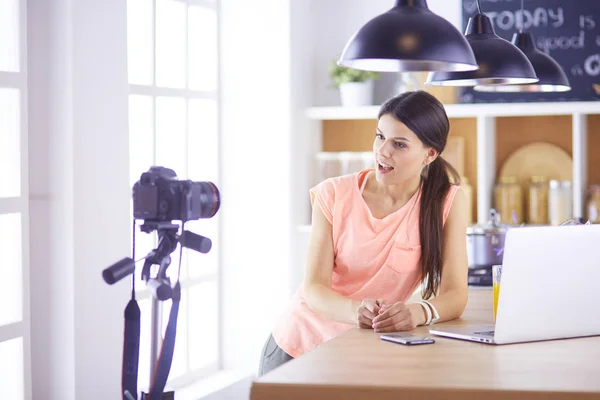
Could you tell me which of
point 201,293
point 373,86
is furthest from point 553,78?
point 201,293

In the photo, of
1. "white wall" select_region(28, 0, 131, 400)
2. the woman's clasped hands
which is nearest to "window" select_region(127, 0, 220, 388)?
"white wall" select_region(28, 0, 131, 400)

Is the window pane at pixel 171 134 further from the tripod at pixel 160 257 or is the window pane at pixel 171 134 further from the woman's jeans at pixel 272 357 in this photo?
the tripod at pixel 160 257

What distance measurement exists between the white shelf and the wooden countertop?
7.11 feet

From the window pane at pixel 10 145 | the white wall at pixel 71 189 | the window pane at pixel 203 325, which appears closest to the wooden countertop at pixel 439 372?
the white wall at pixel 71 189

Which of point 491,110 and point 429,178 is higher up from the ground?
point 491,110

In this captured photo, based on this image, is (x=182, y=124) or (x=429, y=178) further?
(x=182, y=124)

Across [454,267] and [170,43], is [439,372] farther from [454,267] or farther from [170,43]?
[170,43]

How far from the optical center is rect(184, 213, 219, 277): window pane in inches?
158

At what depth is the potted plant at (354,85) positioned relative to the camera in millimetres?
4328

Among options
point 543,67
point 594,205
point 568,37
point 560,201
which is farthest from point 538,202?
point 543,67

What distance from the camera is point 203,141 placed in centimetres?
411

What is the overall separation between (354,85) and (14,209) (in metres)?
2.08

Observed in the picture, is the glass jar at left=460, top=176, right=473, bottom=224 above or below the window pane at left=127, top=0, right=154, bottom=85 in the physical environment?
below

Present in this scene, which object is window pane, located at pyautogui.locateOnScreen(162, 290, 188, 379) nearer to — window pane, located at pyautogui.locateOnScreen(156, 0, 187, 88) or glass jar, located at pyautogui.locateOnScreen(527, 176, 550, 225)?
window pane, located at pyautogui.locateOnScreen(156, 0, 187, 88)
